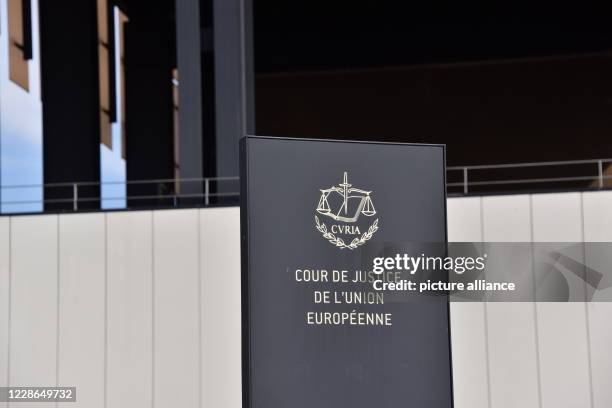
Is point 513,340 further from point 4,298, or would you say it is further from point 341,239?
point 4,298

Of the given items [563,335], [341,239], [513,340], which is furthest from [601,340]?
[341,239]

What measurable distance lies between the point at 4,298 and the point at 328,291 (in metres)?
7.48

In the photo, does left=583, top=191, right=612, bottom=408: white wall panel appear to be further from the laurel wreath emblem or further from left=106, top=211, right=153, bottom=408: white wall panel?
left=106, top=211, right=153, bottom=408: white wall panel

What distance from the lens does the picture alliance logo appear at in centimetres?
718

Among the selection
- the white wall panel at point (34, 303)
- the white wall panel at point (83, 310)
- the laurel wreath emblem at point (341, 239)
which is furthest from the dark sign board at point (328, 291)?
the white wall panel at point (34, 303)

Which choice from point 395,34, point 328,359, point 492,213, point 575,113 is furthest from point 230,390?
point 575,113

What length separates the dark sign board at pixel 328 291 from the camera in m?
7.09

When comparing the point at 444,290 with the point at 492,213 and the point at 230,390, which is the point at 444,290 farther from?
the point at 230,390

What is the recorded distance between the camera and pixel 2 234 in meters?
13.2

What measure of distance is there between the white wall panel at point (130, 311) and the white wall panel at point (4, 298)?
1488mm

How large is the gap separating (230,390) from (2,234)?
3.96 meters

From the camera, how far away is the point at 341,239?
7184 millimetres

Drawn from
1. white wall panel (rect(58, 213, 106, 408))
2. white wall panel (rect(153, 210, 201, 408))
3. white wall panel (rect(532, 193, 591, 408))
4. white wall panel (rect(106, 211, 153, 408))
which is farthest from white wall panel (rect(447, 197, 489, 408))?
white wall panel (rect(58, 213, 106, 408))

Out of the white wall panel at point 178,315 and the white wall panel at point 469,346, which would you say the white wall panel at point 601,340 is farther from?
the white wall panel at point 178,315
